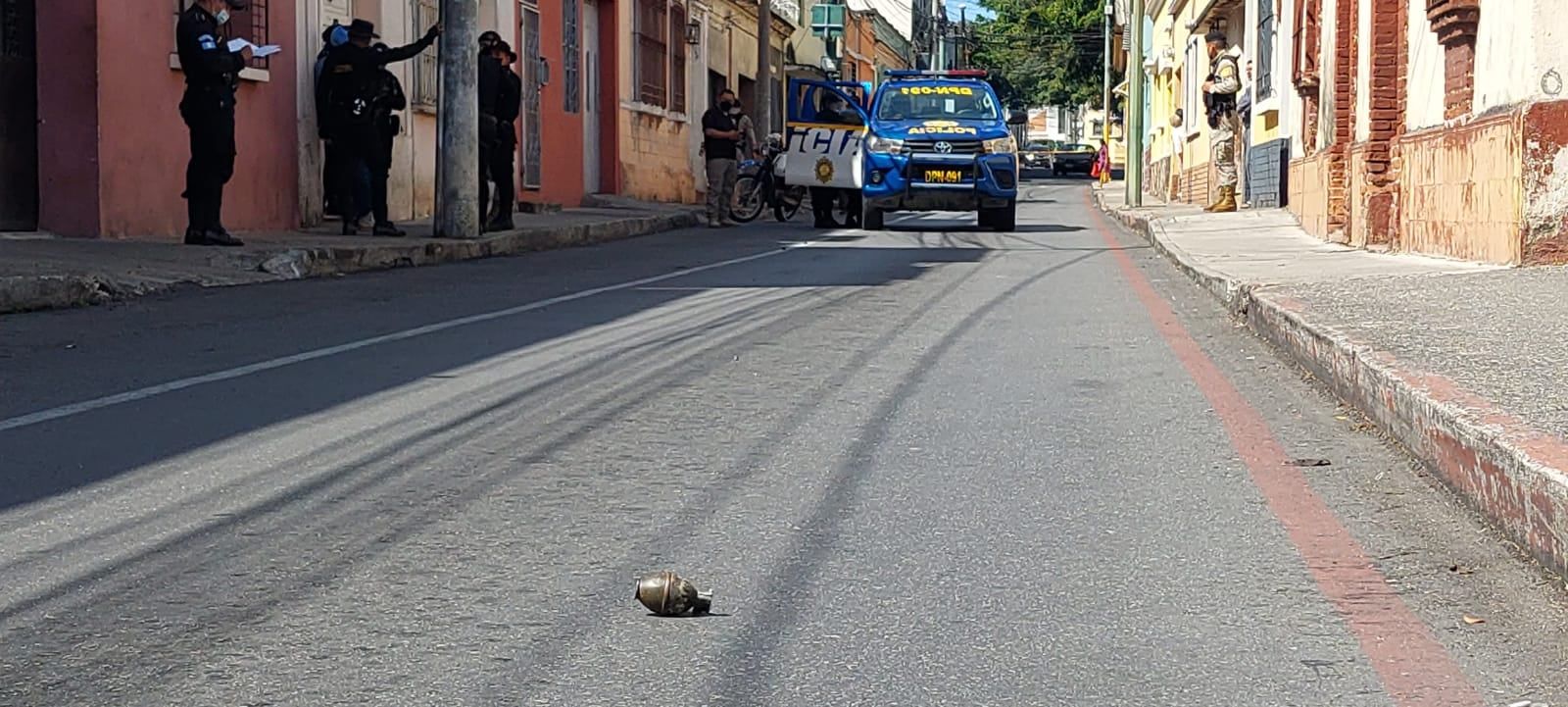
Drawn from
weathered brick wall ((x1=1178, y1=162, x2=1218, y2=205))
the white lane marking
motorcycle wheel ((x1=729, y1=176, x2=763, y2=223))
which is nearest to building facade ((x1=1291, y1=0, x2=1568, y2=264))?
the white lane marking

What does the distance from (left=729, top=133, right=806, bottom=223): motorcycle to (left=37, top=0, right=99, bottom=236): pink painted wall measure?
11987mm

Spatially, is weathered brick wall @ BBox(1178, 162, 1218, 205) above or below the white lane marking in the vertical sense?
above

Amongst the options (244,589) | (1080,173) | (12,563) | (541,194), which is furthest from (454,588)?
(1080,173)

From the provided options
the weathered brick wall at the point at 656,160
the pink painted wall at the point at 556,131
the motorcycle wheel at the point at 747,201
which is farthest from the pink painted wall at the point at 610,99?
the motorcycle wheel at the point at 747,201

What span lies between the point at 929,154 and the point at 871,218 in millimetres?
1107

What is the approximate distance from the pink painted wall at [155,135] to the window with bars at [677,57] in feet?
55.9

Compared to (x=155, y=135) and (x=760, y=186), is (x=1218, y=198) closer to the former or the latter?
(x=760, y=186)

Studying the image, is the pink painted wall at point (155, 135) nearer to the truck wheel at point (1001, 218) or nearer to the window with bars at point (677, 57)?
the truck wheel at point (1001, 218)

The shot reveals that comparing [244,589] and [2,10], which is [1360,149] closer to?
[2,10]

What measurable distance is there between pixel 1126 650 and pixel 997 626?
299 millimetres

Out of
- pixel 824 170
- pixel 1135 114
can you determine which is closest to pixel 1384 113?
pixel 824 170

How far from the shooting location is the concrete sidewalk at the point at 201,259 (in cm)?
1066

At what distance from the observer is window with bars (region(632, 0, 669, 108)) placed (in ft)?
101

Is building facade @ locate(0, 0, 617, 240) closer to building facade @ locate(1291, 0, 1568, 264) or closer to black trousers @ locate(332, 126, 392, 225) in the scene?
black trousers @ locate(332, 126, 392, 225)
